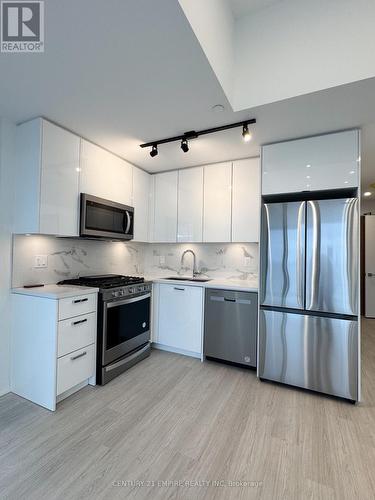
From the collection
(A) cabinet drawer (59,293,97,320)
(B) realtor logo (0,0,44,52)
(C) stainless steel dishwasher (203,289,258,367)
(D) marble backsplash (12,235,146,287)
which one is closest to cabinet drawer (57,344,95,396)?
(A) cabinet drawer (59,293,97,320)

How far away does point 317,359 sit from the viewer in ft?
7.14

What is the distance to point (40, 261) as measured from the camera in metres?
2.40

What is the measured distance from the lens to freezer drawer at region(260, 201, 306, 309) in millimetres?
2242

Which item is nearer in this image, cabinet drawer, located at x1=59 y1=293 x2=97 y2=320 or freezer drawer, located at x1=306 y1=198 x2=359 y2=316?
cabinet drawer, located at x1=59 y1=293 x2=97 y2=320

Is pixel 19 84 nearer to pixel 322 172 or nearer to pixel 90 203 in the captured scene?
pixel 90 203

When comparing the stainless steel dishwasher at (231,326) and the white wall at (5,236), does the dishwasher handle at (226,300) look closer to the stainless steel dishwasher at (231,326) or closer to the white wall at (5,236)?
the stainless steel dishwasher at (231,326)

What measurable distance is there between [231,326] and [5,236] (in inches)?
92.5

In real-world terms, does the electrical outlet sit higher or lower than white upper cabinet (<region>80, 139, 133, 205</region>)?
Result: lower

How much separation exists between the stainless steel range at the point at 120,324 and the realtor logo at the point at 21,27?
1772mm

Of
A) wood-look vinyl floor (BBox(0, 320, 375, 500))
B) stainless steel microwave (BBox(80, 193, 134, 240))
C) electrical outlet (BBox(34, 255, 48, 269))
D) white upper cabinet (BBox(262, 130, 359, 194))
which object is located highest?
white upper cabinet (BBox(262, 130, 359, 194))

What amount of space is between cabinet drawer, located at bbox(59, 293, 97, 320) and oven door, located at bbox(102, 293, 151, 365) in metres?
0.13

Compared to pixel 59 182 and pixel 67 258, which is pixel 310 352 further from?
pixel 59 182

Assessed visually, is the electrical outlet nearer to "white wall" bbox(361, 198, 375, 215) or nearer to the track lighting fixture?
the track lighting fixture

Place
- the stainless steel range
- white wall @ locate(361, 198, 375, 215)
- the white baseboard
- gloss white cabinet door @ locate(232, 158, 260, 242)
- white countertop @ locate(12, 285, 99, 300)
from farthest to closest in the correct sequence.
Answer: white wall @ locate(361, 198, 375, 215)
the white baseboard
gloss white cabinet door @ locate(232, 158, 260, 242)
the stainless steel range
white countertop @ locate(12, 285, 99, 300)
